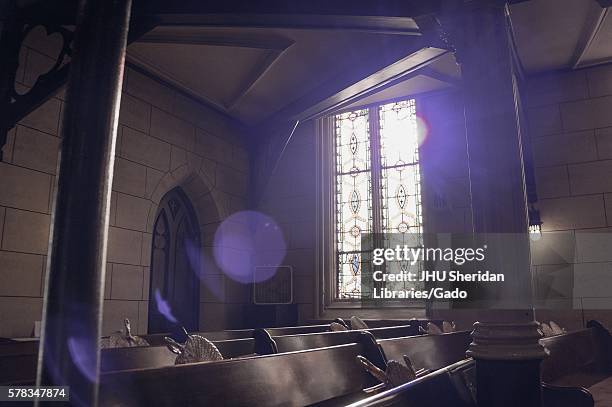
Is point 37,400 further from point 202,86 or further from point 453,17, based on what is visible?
point 202,86

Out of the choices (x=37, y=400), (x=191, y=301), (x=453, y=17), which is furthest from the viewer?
(x=191, y=301)

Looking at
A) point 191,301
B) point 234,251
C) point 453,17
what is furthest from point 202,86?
point 453,17

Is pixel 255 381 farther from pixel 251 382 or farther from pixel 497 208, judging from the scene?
pixel 497 208

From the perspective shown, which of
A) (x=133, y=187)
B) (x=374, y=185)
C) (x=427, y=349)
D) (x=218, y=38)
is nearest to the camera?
(x=427, y=349)

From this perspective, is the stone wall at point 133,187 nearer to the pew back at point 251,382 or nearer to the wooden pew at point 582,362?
the pew back at point 251,382

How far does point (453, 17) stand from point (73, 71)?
7.68 feet

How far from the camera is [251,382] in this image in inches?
74.4

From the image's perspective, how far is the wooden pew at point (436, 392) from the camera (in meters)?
1.34

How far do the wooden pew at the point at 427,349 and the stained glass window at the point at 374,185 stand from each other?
3.18 metres

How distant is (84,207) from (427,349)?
→ 2.70 metres

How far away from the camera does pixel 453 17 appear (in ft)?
9.27

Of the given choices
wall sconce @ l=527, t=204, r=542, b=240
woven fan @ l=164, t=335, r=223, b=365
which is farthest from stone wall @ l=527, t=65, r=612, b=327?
woven fan @ l=164, t=335, r=223, b=365

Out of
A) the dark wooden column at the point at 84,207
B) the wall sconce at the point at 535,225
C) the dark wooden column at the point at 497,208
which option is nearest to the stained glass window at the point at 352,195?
the wall sconce at the point at 535,225

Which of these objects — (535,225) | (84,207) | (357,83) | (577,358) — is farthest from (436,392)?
(535,225)
